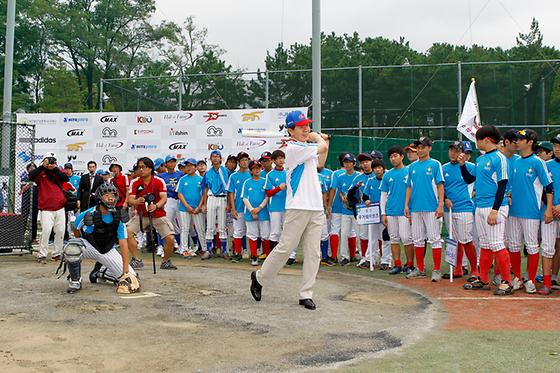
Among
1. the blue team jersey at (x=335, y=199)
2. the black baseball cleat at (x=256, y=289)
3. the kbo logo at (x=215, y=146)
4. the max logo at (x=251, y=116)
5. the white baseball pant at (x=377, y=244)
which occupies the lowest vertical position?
the black baseball cleat at (x=256, y=289)

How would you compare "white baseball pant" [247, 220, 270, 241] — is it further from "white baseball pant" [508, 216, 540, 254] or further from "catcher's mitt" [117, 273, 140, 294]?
"white baseball pant" [508, 216, 540, 254]

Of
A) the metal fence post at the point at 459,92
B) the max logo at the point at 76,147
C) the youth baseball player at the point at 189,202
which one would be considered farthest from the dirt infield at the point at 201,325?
the max logo at the point at 76,147

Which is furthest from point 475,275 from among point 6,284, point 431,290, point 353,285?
point 6,284

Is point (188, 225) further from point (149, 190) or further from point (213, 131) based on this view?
point (213, 131)

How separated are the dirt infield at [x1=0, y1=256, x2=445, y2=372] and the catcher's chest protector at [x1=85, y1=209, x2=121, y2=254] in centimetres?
58

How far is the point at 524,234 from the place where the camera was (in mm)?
8555

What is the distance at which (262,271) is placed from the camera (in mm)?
7465

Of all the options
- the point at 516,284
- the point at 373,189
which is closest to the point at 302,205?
the point at 516,284

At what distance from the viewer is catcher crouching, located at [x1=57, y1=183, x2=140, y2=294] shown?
8234mm

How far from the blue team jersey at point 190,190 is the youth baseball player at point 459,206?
5321mm

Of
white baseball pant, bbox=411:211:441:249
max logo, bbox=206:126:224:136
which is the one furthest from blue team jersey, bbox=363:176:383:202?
max logo, bbox=206:126:224:136

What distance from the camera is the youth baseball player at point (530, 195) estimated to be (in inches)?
329

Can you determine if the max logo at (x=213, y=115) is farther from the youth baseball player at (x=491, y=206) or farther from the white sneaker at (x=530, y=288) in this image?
the white sneaker at (x=530, y=288)

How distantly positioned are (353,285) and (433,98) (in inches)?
375
